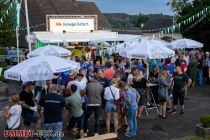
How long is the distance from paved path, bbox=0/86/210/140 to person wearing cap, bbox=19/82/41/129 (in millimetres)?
1195

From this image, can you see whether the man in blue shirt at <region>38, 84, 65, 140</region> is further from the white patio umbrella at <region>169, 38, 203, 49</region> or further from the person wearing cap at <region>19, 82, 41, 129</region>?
the white patio umbrella at <region>169, 38, 203, 49</region>

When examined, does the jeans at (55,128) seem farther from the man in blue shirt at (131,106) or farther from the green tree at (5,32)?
the green tree at (5,32)

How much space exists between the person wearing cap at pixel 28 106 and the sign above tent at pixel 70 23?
17.1 m

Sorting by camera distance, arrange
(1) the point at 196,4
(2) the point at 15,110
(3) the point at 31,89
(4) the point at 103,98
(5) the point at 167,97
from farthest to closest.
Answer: (1) the point at 196,4
(5) the point at 167,97
(4) the point at 103,98
(3) the point at 31,89
(2) the point at 15,110

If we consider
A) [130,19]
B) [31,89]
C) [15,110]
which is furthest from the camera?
[130,19]

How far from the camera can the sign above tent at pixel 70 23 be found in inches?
1023

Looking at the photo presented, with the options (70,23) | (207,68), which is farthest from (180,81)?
(70,23)

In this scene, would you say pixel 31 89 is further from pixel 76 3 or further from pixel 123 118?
pixel 76 3

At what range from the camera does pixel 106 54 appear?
22797mm

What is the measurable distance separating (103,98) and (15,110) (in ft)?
9.06

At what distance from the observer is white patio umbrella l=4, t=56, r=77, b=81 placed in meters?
8.74

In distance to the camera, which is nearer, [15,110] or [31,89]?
[15,110]

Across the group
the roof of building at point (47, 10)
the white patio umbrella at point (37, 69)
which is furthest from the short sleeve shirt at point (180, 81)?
the roof of building at point (47, 10)

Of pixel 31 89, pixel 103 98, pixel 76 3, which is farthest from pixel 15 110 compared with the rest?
pixel 76 3
